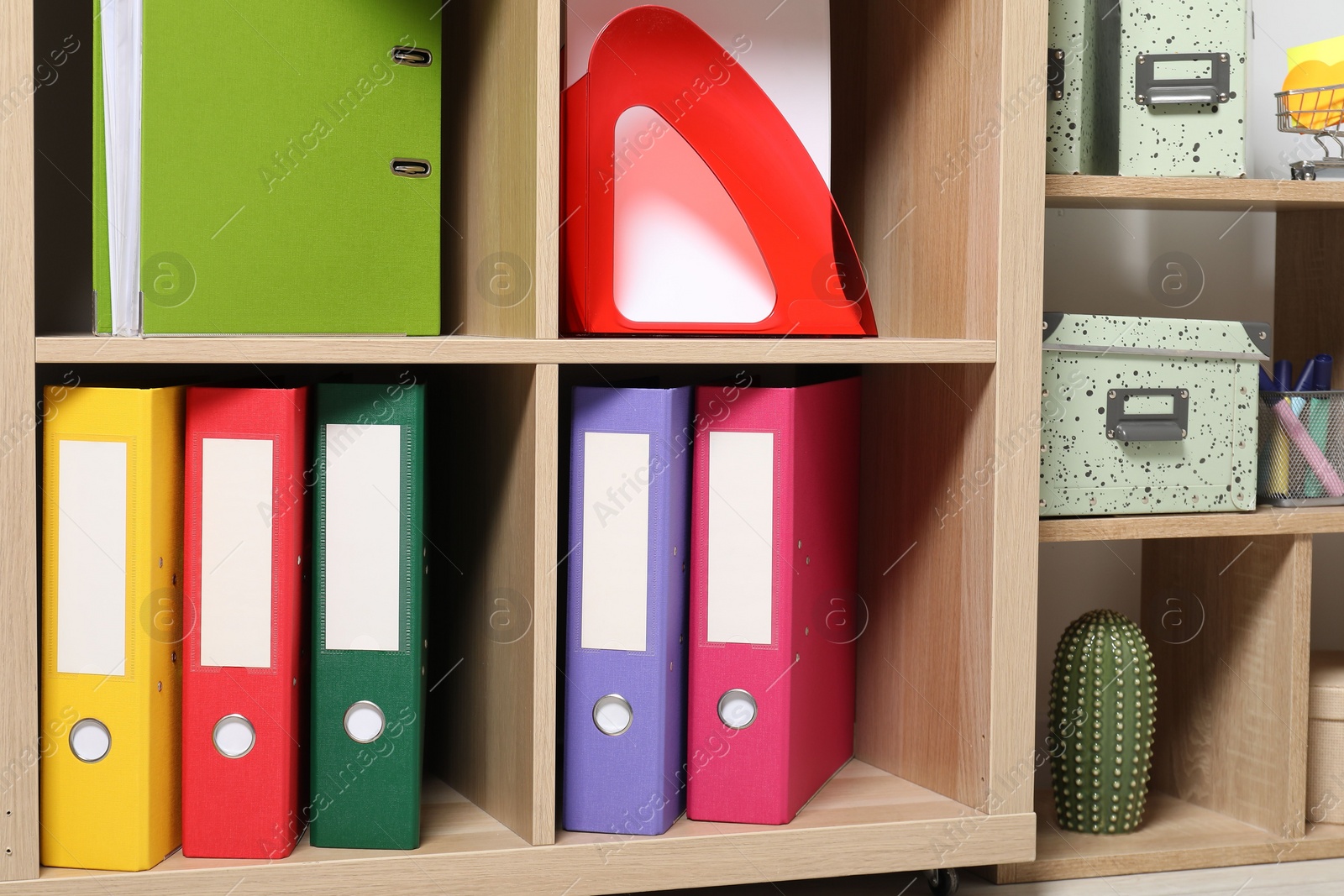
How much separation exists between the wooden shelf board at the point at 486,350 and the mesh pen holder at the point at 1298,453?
15.3 inches

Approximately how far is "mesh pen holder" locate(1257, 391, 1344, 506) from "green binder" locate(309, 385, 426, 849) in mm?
788

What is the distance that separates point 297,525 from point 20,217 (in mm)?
265

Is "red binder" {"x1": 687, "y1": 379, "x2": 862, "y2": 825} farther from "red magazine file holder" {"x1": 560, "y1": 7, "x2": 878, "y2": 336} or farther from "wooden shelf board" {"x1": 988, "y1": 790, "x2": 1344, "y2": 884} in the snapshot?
"wooden shelf board" {"x1": 988, "y1": 790, "x2": 1344, "y2": 884}

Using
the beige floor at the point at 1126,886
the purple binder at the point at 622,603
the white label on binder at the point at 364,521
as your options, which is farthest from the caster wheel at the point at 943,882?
the white label on binder at the point at 364,521

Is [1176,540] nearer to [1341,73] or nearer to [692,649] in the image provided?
[1341,73]

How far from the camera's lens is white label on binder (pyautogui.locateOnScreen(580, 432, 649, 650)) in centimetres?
85

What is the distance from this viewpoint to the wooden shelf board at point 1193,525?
3.19 feet

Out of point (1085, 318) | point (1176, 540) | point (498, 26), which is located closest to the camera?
point (498, 26)

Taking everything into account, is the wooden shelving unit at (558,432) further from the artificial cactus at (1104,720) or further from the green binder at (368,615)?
the artificial cactus at (1104,720)

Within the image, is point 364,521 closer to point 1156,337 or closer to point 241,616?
point 241,616

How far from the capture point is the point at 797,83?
962mm

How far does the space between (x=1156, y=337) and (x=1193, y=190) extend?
0.13m

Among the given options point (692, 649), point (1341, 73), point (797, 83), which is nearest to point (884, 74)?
point (797, 83)

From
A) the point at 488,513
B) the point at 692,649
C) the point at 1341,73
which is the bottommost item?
the point at 692,649
